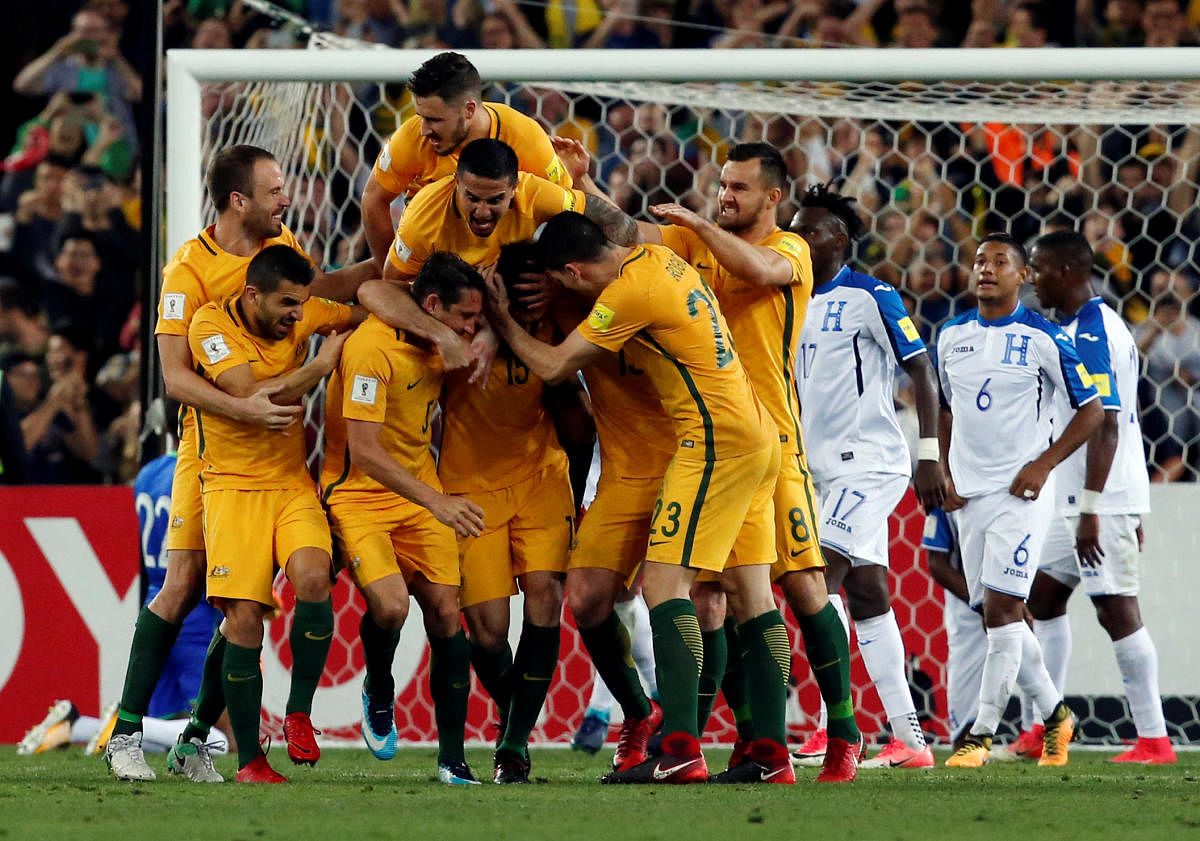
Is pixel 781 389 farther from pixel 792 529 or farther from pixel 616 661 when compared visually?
pixel 616 661

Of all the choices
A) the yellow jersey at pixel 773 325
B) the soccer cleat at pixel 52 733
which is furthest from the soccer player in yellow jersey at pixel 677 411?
the soccer cleat at pixel 52 733

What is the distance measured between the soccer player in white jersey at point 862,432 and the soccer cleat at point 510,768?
60.6 inches

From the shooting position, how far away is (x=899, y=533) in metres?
7.98

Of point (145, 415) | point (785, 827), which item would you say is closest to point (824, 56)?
point (145, 415)

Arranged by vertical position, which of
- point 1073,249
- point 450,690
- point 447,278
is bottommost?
point 450,690

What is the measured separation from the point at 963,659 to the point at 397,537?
2953 mm

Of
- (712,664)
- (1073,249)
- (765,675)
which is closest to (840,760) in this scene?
(765,675)

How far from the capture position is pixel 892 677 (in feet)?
21.6

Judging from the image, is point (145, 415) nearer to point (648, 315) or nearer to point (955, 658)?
point (648, 315)

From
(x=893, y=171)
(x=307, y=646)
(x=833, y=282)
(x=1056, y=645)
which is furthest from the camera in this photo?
(x=893, y=171)

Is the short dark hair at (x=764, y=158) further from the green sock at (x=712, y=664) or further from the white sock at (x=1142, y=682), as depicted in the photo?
the white sock at (x=1142, y=682)

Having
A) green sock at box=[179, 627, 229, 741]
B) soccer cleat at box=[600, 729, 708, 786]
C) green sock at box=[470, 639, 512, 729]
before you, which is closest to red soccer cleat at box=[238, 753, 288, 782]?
green sock at box=[179, 627, 229, 741]

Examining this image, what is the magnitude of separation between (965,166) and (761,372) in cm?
426

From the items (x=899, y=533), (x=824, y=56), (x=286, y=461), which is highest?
(x=824, y=56)
